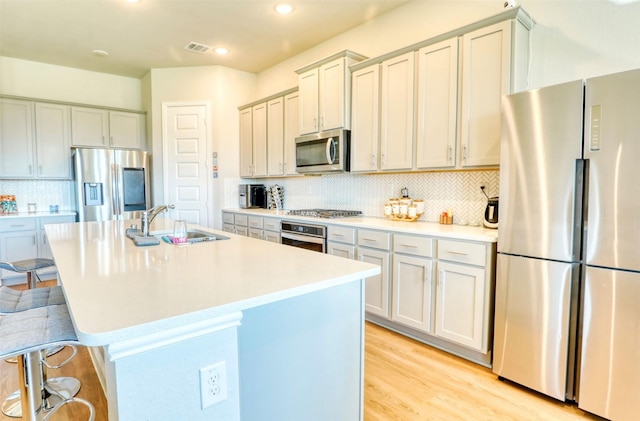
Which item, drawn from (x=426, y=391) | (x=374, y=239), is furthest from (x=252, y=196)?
(x=426, y=391)

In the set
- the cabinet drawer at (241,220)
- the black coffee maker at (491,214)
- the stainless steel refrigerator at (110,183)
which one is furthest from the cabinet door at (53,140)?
the black coffee maker at (491,214)

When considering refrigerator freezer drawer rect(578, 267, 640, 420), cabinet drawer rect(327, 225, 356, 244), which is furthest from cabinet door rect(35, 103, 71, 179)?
refrigerator freezer drawer rect(578, 267, 640, 420)

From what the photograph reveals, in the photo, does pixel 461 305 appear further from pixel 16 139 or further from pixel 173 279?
pixel 16 139

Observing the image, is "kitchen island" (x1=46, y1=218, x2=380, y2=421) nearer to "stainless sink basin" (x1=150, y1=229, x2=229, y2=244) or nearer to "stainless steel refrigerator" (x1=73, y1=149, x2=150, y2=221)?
"stainless sink basin" (x1=150, y1=229, x2=229, y2=244)

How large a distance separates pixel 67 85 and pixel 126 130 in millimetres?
970

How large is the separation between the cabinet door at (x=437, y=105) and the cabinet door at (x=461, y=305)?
2.79 ft

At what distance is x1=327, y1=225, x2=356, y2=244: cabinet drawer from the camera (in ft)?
10.0

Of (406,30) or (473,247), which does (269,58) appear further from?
(473,247)

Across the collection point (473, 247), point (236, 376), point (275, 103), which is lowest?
point (236, 376)

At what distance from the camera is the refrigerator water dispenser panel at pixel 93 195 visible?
4.61 metres

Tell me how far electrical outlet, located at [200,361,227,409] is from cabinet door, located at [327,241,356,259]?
6.88 ft

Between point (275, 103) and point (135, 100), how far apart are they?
2581mm

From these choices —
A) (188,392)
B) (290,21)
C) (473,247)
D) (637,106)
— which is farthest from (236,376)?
(290,21)

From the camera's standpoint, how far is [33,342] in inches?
44.3
